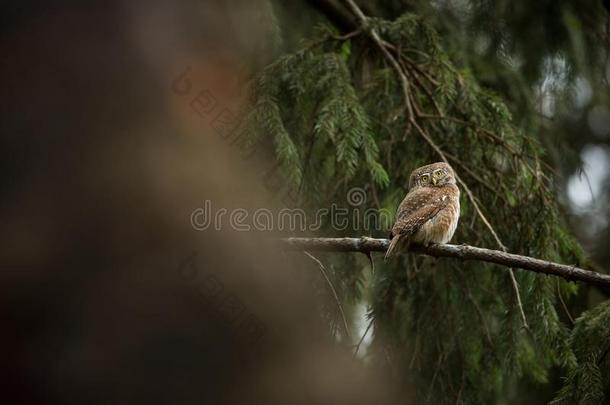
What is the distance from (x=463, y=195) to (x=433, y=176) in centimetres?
29

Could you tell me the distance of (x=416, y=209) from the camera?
11.1 feet

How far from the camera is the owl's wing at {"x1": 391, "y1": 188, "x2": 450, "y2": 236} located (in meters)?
3.09

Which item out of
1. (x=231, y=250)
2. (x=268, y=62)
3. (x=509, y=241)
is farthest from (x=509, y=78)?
(x=231, y=250)

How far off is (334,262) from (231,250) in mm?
2509

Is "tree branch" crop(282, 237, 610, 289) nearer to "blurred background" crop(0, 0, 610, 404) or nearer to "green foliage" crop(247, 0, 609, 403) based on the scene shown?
"green foliage" crop(247, 0, 609, 403)

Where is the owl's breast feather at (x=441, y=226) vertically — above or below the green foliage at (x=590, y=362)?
above

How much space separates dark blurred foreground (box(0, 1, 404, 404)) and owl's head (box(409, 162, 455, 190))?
99.8 inches

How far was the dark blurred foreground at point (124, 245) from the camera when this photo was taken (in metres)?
0.62

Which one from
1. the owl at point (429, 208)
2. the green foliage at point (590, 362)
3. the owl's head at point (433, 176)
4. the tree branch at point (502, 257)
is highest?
the owl's head at point (433, 176)

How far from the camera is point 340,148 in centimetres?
290

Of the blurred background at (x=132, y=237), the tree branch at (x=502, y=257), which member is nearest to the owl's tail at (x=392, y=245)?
the tree branch at (x=502, y=257)

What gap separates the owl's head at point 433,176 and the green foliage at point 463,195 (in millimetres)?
46

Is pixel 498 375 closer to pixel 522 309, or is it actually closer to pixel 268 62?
pixel 522 309

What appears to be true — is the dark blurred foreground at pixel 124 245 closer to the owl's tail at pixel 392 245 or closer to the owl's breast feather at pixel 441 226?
the owl's tail at pixel 392 245
